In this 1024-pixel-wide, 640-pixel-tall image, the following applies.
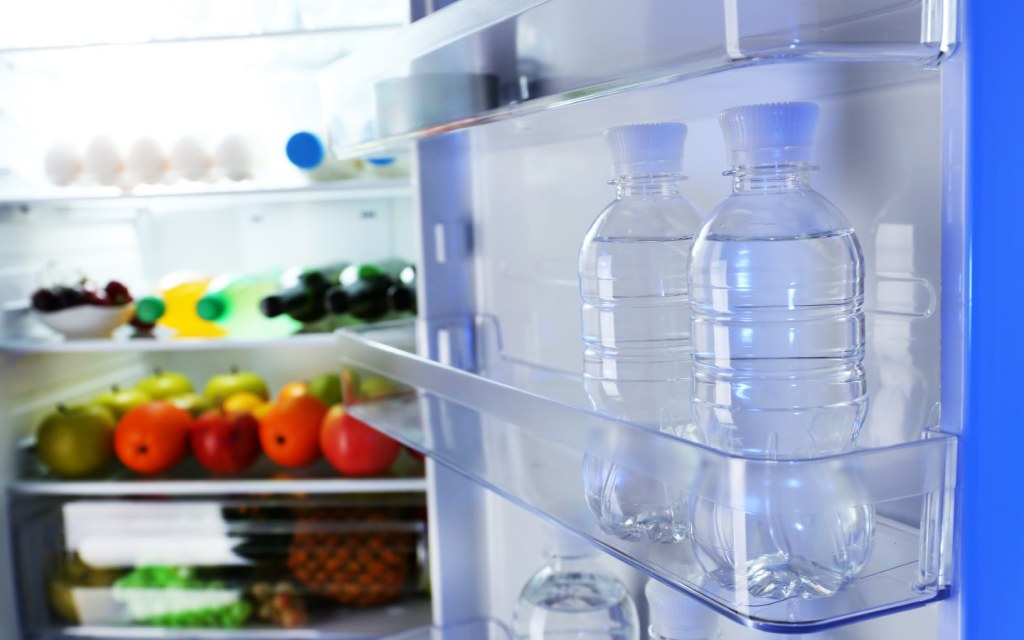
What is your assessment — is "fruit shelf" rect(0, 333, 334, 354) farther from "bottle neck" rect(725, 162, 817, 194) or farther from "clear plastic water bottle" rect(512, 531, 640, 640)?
"bottle neck" rect(725, 162, 817, 194)

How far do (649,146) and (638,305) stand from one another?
0.12 metres

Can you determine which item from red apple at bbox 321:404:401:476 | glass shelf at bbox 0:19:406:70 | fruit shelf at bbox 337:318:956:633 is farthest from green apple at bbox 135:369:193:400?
fruit shelf at bbox 337:318:956:633

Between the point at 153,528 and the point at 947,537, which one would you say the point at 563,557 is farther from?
the point at 153,528

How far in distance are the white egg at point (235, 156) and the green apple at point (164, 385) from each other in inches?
18.6

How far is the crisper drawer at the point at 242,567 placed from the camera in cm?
173

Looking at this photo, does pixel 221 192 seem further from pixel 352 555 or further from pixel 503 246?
pixel 503 246

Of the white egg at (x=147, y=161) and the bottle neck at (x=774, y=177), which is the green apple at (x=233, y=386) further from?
the bottle neck at (x=774, y=177)

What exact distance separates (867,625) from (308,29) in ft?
4.09

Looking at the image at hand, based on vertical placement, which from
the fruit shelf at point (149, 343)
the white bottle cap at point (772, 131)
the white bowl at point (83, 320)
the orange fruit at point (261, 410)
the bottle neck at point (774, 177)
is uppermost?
the white bottle cap at point (772, 131)

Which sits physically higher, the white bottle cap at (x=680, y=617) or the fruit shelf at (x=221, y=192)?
the fruit shelf at (x=221, y=192)

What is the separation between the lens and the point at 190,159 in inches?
66.2

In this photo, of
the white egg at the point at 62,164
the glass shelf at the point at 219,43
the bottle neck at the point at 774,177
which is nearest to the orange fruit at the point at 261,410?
the white egg at the point at 62,164

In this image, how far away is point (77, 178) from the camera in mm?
1727

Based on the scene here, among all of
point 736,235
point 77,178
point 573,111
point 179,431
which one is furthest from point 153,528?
point 736,235
